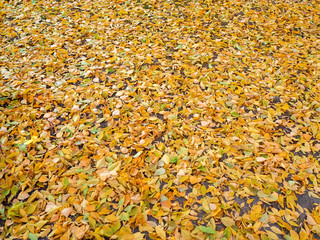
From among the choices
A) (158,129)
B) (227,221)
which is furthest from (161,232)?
(158,129)

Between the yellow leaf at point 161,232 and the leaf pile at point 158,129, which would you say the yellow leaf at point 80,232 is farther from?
the yellow leaf at point 161,232

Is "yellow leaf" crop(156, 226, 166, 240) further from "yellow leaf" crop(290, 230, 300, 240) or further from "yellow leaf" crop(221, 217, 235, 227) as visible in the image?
"yellow leaf" crop(290, 230, 300, 240)

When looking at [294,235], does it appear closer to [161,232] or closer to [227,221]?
[227,221]

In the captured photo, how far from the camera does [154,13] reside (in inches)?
174

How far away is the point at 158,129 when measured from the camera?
93.5 inches

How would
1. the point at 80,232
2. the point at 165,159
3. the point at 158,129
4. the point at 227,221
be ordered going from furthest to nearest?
the point at 158,129
the point at 165,159
the point at 227,221
the point at 80,232

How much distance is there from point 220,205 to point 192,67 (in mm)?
2074

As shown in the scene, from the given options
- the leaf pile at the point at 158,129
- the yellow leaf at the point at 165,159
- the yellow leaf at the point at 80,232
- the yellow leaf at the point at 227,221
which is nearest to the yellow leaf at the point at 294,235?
the leaf pile at the point at 158,129

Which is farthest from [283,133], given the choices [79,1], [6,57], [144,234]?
[79,1]

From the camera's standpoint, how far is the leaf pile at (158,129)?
5.73ft

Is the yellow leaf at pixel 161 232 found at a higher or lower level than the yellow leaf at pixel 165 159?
lower

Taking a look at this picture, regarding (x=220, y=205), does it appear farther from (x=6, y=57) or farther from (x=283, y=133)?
(x=6, y=57)

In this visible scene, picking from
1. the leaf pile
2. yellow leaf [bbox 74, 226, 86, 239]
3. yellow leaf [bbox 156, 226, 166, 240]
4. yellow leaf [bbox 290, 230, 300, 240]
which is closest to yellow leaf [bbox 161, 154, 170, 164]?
the leaf pile

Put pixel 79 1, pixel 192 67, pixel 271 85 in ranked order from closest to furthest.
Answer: pixel 271 85 < pixel 192 67 < pixel 79 1
